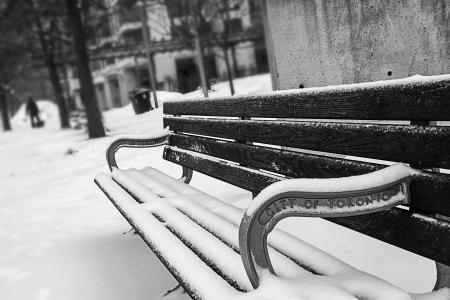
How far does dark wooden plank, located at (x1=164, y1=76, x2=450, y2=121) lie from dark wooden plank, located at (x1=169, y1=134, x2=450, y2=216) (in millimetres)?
169

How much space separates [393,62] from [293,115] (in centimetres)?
366

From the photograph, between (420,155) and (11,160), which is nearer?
(420,155)

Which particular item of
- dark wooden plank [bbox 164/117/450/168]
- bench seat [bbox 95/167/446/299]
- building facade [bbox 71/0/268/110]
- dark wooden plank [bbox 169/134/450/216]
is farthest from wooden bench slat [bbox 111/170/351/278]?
building facade [bbox 71/0/268/110]

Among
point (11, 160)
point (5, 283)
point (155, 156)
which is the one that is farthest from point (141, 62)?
point (5, 283)

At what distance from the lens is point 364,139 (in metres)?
1.64

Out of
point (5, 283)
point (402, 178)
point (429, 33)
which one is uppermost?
point (429, 33)

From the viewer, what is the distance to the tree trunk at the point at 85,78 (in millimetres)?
11500

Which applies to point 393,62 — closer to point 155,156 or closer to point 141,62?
point 155,156

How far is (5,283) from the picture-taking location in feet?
10.9

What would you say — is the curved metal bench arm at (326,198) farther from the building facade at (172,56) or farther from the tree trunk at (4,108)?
the building facade at (172,56)

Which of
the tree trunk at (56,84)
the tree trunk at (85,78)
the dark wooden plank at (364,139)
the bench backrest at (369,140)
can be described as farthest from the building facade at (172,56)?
the dark wooden plank at (364,139)

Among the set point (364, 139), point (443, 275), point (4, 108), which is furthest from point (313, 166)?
point (4, 108)

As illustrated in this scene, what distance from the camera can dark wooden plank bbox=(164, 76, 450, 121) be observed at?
4.39 ft

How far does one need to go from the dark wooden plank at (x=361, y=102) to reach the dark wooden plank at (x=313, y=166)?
17 cm
